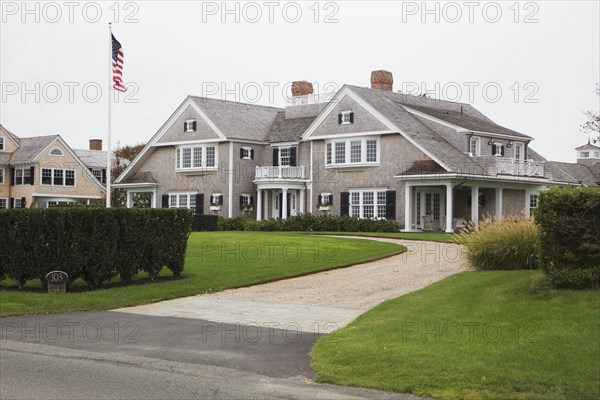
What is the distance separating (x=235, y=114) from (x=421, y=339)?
41.5 metres

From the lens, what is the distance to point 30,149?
218 ft

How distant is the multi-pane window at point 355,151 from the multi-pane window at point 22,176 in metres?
33.1

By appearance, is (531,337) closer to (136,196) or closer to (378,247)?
(378,247)

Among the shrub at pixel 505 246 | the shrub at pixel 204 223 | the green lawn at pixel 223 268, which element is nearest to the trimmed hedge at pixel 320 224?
the shrub at pixel 204 223

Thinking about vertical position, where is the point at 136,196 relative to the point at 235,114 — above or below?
below

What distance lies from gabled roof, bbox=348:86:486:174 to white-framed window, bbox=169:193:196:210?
13.2m

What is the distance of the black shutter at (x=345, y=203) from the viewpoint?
43.9m

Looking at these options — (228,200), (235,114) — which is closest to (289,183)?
(228,200)

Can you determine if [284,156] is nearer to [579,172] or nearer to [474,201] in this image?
[474,201]

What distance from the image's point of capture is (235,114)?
51.2 metres

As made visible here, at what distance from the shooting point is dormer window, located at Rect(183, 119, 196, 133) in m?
49.9

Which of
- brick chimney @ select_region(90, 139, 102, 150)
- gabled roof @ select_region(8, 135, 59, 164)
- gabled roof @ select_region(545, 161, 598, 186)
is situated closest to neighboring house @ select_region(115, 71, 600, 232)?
gabled roof @ select_region(545, 161, 598, 186)

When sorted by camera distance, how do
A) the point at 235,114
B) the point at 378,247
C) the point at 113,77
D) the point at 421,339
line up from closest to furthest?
the point at 421,339, the point at 378,247, the point at 113,77, the point at 235,114

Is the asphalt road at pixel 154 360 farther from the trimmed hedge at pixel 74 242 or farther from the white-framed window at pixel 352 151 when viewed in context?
the white-framed window at pixel 352 151
